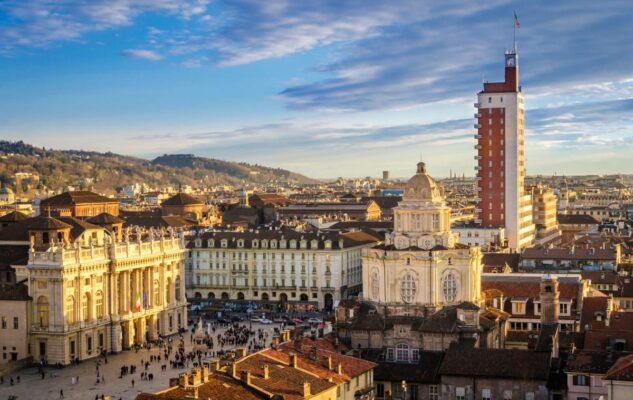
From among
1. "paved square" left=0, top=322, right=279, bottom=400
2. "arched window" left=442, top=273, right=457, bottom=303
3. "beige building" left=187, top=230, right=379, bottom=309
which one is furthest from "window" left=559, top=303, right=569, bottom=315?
"beige building" left=187, top=230, right=379, bottom=309

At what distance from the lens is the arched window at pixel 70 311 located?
93875 mm

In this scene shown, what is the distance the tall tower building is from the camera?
157375 millimetres

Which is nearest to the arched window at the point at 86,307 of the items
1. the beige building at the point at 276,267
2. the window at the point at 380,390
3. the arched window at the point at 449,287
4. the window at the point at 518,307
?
the arched window at the point at 449,287

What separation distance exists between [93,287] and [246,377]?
42826 mm

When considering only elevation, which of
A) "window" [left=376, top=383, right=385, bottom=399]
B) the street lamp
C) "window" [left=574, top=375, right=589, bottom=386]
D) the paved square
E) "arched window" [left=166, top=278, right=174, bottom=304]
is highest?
"arched window" [left=166, top=278, right=174, bottom=304]

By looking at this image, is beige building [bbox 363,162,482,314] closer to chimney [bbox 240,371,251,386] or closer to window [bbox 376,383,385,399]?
window [bbox 376,383,385,399]

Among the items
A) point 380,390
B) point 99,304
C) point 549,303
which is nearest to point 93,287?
point 99,304

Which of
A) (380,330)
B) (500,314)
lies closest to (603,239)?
(500,314)

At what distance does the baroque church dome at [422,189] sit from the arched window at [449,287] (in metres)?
7.28

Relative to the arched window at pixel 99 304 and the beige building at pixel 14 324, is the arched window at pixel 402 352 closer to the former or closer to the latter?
the arched window at pixel 99 304

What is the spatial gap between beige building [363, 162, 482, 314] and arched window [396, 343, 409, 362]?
7.68 m

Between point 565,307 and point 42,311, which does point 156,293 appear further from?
point 565,307

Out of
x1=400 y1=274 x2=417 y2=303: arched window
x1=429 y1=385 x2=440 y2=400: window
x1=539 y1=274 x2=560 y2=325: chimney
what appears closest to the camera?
x1=429 y1=385 x2=440 y2=400: window

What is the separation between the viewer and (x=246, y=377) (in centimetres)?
5878
